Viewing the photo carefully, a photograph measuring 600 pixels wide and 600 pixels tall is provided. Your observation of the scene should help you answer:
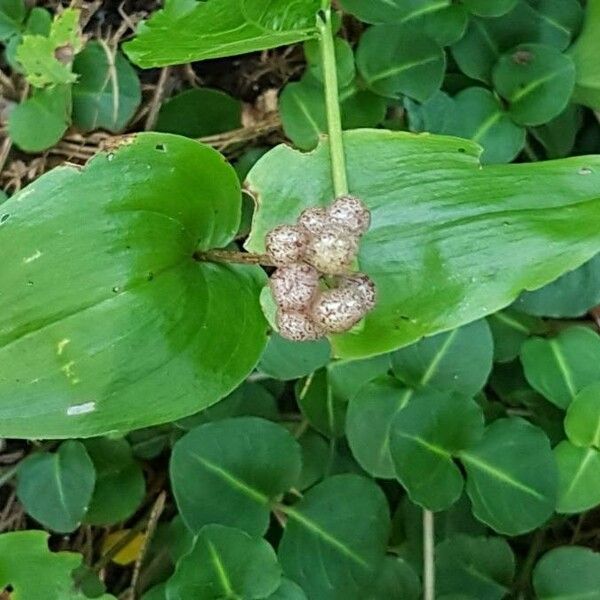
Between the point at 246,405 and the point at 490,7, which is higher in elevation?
the point at 490,7

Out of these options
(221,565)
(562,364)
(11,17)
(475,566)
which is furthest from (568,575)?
(11,17)

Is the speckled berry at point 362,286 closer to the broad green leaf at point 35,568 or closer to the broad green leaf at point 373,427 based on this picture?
the broad green leaf at point 373,427

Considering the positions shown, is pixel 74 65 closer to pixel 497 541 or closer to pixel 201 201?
pixel 201 201

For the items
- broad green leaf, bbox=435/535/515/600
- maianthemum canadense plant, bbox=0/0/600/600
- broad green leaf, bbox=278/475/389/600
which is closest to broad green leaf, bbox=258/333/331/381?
maianthemum canadense plant, bbox=0/0/600/600

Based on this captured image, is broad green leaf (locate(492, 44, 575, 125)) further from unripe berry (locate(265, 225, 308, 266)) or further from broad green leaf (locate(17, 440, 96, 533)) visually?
broad green leaf (locate(17, 440, 96, 533))

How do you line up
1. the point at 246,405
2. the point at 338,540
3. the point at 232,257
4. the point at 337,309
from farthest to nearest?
the point at 246,405, the point at 338,540, the point at 232,257, the point at 337,309

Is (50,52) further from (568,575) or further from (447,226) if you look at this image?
(568,575)

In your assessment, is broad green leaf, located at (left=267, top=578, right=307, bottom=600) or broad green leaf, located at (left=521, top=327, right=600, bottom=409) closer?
broad green leaf, located at (left=267, top=578, right=307, bottom=600)

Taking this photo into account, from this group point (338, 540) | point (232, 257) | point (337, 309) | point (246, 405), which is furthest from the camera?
point (246, 405)
